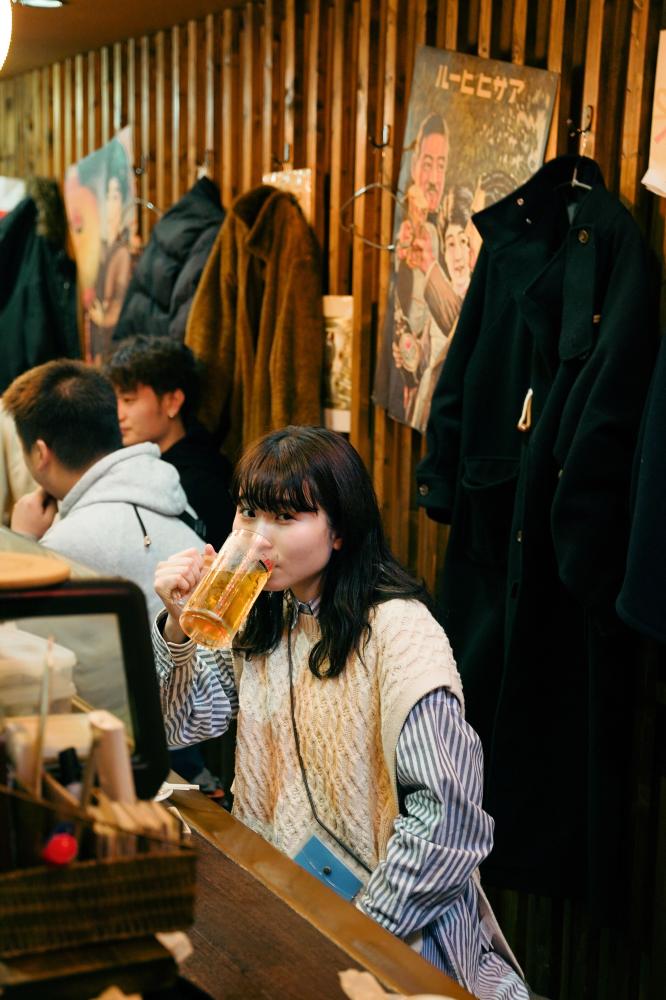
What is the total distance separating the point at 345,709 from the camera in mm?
1981

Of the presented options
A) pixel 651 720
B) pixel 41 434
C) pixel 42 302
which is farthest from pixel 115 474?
pixel 42 302

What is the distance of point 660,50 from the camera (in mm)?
2713

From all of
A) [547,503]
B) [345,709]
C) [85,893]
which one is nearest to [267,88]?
[547,503]

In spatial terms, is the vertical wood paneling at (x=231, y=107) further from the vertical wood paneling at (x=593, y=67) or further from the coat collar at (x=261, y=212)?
the vertical wood paneling at (x=593, y=67)

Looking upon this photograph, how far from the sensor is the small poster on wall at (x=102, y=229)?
5102 millimetres

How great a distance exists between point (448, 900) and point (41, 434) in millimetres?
1738

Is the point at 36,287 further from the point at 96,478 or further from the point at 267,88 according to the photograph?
the point at 96,478

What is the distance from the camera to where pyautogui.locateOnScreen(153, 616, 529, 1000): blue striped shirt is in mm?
1732

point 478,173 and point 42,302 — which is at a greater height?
point 478,173

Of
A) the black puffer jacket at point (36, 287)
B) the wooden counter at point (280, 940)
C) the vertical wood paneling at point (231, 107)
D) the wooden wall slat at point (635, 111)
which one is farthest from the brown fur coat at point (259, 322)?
the wooden counter at point (280, 940)

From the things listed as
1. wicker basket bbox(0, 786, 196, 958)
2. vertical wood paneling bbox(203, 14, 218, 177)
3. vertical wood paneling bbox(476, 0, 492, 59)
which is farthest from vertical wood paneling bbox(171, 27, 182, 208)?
wicker basket bbox(0, 786, 196, 958)

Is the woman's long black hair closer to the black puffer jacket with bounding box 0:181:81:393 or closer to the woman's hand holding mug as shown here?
the woman's hand holding mug

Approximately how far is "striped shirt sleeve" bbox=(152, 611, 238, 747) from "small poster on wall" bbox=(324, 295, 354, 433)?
1.80 metres

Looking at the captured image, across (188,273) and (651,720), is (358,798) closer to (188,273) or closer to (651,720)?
(651,720)
